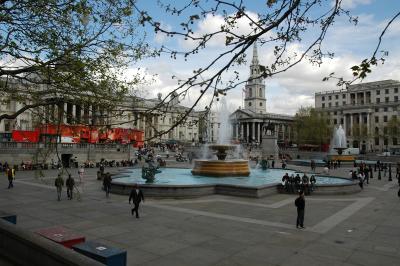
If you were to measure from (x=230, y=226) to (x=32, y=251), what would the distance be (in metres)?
8.58

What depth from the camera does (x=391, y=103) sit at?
4624 inches

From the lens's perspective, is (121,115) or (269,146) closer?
(121,115)

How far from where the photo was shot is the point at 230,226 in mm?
14672

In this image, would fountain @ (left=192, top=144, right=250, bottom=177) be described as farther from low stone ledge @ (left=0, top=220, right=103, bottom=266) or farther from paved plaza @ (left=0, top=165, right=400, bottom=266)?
low stone ledge @ (left=0, top=220, right=103, bottom=266)

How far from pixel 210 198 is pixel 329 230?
882cm

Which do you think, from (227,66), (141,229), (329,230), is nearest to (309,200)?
(329,230)

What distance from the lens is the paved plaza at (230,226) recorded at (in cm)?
1080

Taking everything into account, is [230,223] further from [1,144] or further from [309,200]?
[1,144]

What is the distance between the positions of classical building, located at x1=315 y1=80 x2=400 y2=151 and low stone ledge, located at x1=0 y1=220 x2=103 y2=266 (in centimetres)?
11014

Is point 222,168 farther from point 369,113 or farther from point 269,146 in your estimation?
point 369,113

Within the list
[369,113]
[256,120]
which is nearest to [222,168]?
[369,113]

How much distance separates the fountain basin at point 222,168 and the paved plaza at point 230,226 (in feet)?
29.5

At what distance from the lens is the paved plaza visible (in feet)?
35.4

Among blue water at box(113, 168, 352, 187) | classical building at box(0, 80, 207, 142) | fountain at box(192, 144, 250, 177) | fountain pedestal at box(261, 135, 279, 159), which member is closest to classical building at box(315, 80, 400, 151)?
fountain pedestal at box(261, 135, 279, 159)
